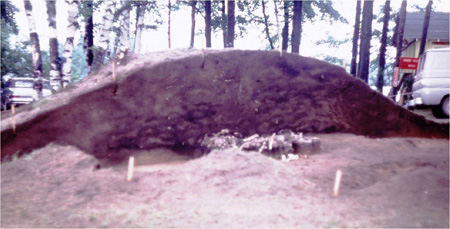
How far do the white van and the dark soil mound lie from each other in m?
2.72

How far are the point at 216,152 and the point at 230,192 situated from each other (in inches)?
38.5

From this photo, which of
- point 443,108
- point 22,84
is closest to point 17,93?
point 22,84

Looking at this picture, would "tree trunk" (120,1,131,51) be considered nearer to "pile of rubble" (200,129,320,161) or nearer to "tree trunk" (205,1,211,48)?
"tree trunk" (205,1,211,48)

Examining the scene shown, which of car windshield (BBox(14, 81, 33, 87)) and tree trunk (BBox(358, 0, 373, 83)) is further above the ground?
tree trunk (BBox(358, 0, 373, 83))

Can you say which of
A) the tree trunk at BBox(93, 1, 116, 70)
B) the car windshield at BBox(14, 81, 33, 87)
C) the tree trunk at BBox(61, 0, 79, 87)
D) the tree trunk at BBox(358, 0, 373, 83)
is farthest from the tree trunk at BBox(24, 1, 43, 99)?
the tree trunk at BBox(358, 0, 373, 83)

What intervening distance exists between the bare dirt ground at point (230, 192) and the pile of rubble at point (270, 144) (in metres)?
0.25

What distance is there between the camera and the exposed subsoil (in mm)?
3930

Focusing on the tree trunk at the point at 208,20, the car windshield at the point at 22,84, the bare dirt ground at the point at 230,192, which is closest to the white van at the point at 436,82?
the bare dirt ground at the point at 230,192

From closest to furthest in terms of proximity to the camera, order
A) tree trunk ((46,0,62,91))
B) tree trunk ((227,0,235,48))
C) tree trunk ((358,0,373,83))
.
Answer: tree trunk ((46,0,62,91)) < tree trunk ((227,0,235,48)) < tree trunk ((358,0,373,83))

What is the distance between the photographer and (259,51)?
22.3ft

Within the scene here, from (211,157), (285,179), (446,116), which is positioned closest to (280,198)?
(285,179)

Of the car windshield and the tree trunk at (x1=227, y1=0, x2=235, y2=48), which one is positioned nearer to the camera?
the tree trunk at (x1=227, y1=0, x2=235, y2=48)

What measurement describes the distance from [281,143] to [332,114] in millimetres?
1802

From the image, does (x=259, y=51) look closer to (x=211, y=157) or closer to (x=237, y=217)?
(x=211, y=157)
